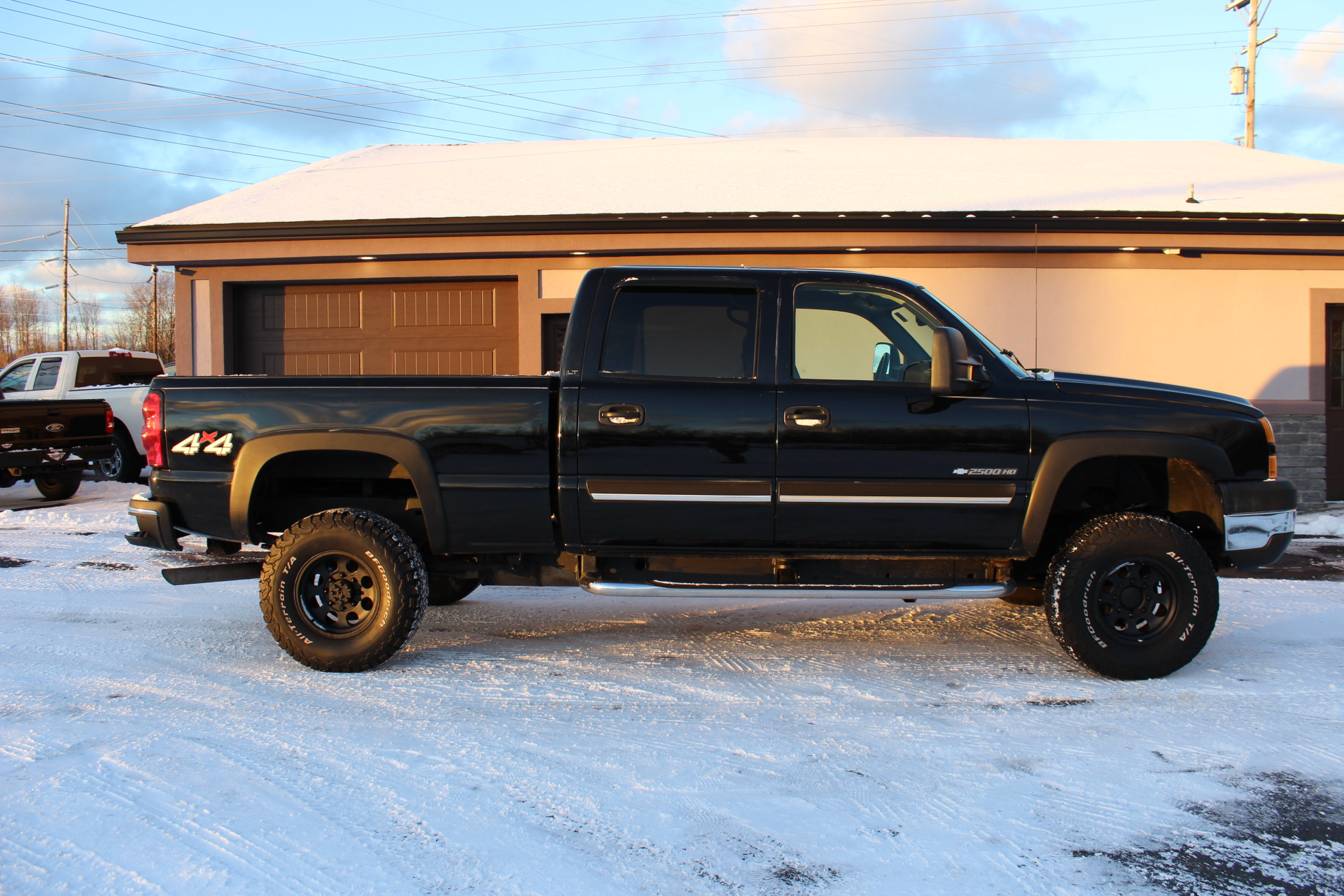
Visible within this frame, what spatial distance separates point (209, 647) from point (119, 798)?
2.06m

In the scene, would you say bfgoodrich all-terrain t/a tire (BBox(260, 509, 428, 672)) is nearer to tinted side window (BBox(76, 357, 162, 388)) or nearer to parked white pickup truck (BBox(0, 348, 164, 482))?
parked white pickup truck (BBox(0, 348, 164, 482))

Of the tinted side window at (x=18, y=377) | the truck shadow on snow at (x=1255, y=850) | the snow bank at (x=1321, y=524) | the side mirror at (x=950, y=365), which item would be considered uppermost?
the tinted side window at (x=18, y=377)

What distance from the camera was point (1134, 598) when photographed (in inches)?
176

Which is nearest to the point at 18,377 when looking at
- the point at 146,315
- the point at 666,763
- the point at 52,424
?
the point at 52,424

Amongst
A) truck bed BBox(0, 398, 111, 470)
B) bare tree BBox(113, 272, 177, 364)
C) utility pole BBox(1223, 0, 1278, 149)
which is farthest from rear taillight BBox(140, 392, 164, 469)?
bare tree BBox(113, 272, 177, 364)

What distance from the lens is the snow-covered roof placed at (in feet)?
36.8

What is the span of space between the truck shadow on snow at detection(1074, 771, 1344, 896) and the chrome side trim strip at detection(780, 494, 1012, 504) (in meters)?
1.62

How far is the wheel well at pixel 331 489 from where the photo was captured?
189 inches

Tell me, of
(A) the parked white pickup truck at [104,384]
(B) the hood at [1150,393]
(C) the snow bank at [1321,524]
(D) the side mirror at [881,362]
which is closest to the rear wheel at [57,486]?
(A) the parked white pickup truck at [104,384]

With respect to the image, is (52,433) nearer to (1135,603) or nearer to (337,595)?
(337,595)

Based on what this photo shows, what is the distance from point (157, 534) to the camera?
4.72 m

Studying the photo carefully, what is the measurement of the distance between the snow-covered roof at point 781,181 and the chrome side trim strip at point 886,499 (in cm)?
697

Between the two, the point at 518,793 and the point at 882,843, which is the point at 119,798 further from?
the point at 882,843

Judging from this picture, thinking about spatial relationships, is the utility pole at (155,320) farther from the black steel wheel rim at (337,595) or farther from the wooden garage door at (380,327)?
the black steel wheel rim at (337,595)
